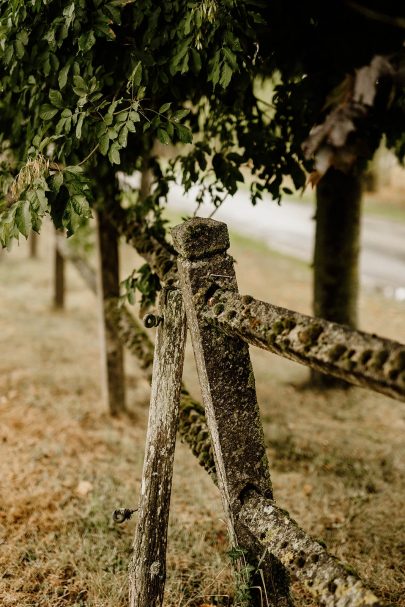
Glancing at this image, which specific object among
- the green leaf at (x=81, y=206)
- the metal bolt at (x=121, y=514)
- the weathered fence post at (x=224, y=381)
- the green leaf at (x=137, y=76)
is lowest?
the metal bolt at (x=121, y=514)

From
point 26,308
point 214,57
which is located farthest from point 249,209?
point 214,57

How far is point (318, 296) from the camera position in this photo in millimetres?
5223

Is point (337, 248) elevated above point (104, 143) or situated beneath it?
situated beneath

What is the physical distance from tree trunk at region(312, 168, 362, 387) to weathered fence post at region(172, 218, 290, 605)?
299 centimetres

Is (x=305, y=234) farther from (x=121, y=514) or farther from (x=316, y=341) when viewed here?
(x=316, y=341)

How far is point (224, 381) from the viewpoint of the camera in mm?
1981

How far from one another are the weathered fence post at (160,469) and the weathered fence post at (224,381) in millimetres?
156

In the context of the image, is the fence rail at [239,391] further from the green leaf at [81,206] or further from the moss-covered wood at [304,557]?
the green leaf at [81,206]

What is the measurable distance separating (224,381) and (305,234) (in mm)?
13852

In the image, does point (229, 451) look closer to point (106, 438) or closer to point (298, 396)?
point (106, 438)

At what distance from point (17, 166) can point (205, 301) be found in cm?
137

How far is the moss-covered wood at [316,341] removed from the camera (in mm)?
1392

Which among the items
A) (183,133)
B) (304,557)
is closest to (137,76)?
(183,133)

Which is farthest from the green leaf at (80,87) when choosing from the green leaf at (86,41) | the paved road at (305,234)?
the paved road at (305,234)
